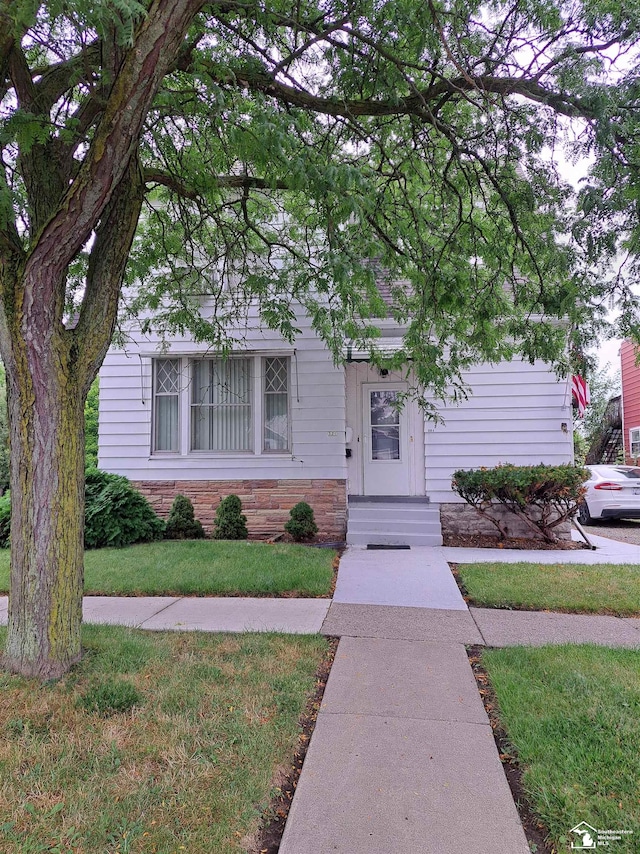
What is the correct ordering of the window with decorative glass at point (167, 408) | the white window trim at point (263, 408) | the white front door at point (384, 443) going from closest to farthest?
the white window trim at point (263, 408), the window with decorative glass at point (167, 408), the white front door at point (384, 443)

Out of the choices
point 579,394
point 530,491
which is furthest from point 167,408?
point 579,394

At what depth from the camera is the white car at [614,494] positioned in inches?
434

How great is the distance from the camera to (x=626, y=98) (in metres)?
3.77

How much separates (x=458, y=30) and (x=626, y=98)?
1593mm

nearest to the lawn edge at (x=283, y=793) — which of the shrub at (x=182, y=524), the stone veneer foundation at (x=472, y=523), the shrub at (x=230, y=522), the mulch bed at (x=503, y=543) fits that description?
the shrub at (x=230, y=522)

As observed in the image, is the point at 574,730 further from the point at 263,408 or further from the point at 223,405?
the point at 223,405

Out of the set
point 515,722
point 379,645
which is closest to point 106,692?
point 379,645

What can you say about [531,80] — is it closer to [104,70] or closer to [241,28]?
[241,28]

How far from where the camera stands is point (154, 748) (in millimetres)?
2557

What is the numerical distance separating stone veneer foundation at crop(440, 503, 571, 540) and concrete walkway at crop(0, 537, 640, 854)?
2.46m

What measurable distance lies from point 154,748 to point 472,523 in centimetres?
696

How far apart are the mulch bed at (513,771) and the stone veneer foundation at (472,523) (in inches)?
199

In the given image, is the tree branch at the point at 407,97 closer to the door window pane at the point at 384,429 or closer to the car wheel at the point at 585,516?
the door window pane at the point at 384,429

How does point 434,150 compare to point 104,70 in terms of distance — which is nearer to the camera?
point 104,70
